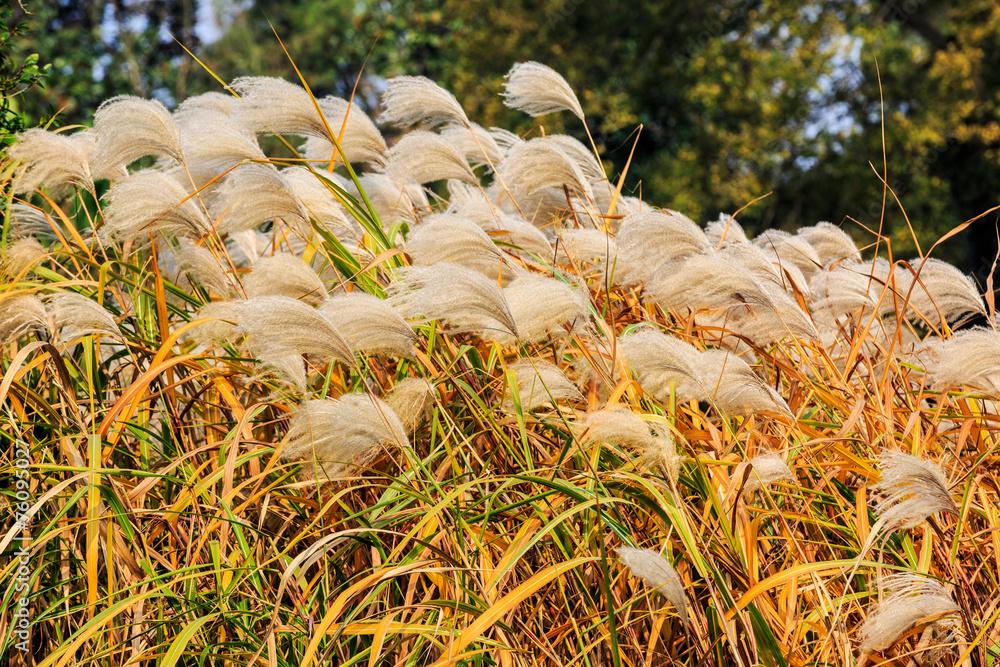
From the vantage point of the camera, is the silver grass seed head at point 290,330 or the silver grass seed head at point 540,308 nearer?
the silver grass seed head at point 290,330

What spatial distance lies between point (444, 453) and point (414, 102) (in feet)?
3.35

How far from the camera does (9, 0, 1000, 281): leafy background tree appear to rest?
8945 millimetres

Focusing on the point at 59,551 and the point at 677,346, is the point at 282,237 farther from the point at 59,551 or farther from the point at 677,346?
the point at 677,346

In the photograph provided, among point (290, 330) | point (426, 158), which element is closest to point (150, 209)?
point (290, 330)

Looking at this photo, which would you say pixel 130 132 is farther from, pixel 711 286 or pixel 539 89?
pixel 711 286

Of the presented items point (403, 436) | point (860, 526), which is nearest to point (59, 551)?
point (403, 436)

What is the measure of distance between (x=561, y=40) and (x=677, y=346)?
8.87 m

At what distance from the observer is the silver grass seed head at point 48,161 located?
1833mm

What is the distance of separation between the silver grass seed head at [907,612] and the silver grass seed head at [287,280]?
1.21 metres

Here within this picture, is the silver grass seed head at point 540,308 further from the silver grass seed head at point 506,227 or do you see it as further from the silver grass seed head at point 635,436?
the silver grass seed head at point 506,227

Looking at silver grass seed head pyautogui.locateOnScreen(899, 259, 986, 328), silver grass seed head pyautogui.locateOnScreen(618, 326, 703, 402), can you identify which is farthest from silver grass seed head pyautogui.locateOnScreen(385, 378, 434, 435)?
silver grass seed head pyautogui.locateOnScreen(899, 259, 986, 328)

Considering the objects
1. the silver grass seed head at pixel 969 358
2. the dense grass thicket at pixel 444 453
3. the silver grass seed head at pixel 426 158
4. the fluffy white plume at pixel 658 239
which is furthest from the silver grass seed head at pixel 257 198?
the silver grass seed head at pixel 969 358

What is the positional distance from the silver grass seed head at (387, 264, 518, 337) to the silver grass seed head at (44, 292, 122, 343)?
0.65 meters

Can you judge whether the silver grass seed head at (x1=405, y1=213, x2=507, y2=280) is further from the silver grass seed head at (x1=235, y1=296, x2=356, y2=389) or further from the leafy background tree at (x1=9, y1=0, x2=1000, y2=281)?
the leafy background tree at (x1=9, y1=0, x2=1000, y2=281)
